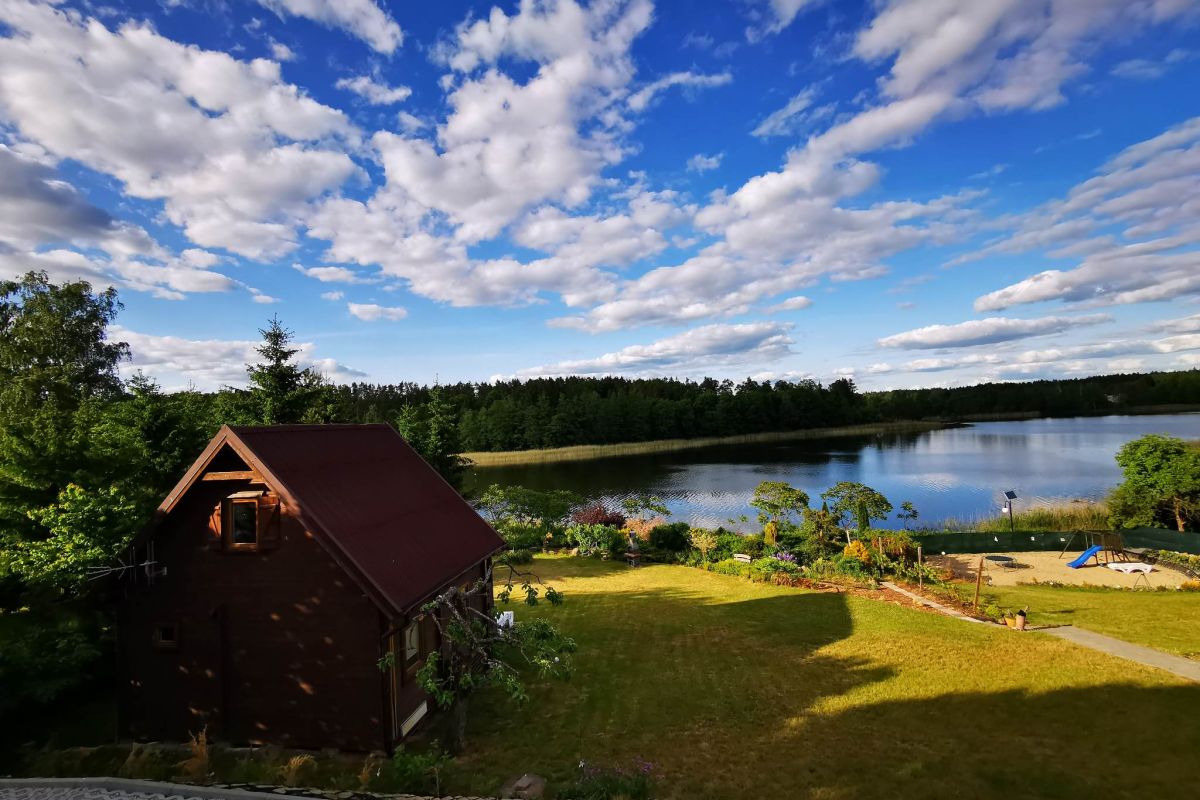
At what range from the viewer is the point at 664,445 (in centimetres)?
9194

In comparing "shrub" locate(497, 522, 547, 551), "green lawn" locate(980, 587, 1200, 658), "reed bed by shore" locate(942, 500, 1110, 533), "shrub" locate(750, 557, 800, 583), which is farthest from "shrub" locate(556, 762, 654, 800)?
"reed bed by shore" locate(942, 500, 1110, 533)

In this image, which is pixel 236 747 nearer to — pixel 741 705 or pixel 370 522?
pixel 370 522

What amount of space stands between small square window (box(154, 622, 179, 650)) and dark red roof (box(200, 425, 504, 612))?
373 centimetres

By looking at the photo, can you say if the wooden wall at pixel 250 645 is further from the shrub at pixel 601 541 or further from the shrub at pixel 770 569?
the shrub at pixel 601 541

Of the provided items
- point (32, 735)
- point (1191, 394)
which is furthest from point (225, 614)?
point (1191, 394)

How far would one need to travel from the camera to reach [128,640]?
36.7ft

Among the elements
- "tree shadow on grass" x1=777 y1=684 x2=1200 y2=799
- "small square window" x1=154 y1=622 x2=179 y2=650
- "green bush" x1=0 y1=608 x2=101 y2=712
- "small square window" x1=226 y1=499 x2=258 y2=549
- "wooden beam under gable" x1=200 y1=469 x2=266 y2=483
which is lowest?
"tree shadow on grass" x1=777 y1=684 x2=1200 y2=799

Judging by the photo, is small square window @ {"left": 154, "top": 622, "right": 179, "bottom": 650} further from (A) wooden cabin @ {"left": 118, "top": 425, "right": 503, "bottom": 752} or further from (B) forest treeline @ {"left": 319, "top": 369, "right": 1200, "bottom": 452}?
(B) forest treeline @ {"left": 319, "top": 369, "right": 1200, "bottom": 452}

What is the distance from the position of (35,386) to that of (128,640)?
2527 cm

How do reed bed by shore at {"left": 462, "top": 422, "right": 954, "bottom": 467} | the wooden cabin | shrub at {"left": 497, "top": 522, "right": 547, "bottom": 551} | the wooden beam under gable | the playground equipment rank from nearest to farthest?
the wooden cabin → the wooden beam under gable → the playground equipment → shrub at {"left": 497, "top": 522, "right": 547, "bottom": 551} → reed bed by shore at {"left": 462, "top": 422, "right": 954, "bottom": 467}

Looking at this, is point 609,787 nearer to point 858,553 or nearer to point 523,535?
point 858,553

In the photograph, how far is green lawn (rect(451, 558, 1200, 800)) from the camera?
30.5 feet

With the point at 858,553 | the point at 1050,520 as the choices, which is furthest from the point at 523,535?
the point at 1050,520

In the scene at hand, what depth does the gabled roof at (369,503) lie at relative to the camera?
10234 millimetres
